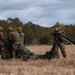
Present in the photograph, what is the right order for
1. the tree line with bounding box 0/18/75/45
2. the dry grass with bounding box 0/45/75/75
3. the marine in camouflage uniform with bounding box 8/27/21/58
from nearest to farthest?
the dry grass with bounding box 0/45/75/75, the marine in camouflage uniform with bounding box 8/27/21/58, the tree line with bounding box 0/18/75/45

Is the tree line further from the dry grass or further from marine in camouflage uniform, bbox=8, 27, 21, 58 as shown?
the dry grass

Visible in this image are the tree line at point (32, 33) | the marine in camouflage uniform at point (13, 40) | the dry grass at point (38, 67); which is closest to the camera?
the dry grass at point (38, 67)

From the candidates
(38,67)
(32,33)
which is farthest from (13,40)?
(32,33)

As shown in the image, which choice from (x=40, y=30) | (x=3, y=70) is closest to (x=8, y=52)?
(x=3, y=70)

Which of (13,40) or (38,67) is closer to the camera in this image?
(38,67)

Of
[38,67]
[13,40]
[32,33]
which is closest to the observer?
[38,67]

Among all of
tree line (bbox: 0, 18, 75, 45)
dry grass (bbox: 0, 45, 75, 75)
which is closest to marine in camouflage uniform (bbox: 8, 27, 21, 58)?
dry grass (bbox: 0, 45, 75, 75)

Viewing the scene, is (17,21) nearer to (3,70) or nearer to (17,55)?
(17,55)

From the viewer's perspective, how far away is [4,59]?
20.2 metres

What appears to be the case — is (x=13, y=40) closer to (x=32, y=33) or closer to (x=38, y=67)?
(x=38, y=67)

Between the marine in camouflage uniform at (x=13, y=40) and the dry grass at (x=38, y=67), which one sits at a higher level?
the marine in camouflage uniform at (x=13, y=40)

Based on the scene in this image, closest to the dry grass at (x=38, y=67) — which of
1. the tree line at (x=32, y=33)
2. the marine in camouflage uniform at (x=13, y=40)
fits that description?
the marine in camouflage uniform at (x=13, y=40)

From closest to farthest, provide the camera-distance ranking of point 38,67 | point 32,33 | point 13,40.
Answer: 1. point 38,67
2. point 13,40
3. point 32,33

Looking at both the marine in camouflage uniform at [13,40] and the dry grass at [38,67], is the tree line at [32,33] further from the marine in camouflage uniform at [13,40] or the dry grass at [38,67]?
the dry grass at [38,67]
